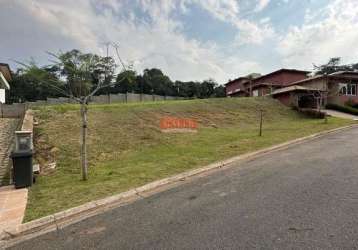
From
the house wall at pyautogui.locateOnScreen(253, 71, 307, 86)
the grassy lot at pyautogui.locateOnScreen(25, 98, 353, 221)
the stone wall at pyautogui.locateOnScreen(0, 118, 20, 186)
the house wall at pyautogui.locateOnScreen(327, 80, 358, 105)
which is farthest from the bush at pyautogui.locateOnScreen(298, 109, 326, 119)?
the stone wall at pyautogui.locateOnScreen(0, 118, 20, 186)

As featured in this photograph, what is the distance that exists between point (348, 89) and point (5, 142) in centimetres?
3642

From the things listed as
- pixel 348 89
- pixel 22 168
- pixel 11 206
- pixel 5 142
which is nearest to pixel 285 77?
pixel 348 89

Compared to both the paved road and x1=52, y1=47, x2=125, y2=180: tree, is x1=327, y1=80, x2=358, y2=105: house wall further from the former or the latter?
x1=52, y1=47, x2=125, y2=180: tree

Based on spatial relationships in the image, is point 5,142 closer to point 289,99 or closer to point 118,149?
point 118,149

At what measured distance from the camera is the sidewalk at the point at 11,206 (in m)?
4.64

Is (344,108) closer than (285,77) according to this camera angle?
Yes

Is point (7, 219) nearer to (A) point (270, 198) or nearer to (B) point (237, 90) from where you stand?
(A) point (270, 198)

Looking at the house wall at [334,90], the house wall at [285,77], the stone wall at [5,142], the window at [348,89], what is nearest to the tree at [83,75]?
the stone wall at [5,142]

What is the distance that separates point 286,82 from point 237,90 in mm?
11786

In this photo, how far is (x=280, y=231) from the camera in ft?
12.5

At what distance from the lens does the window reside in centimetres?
3347
